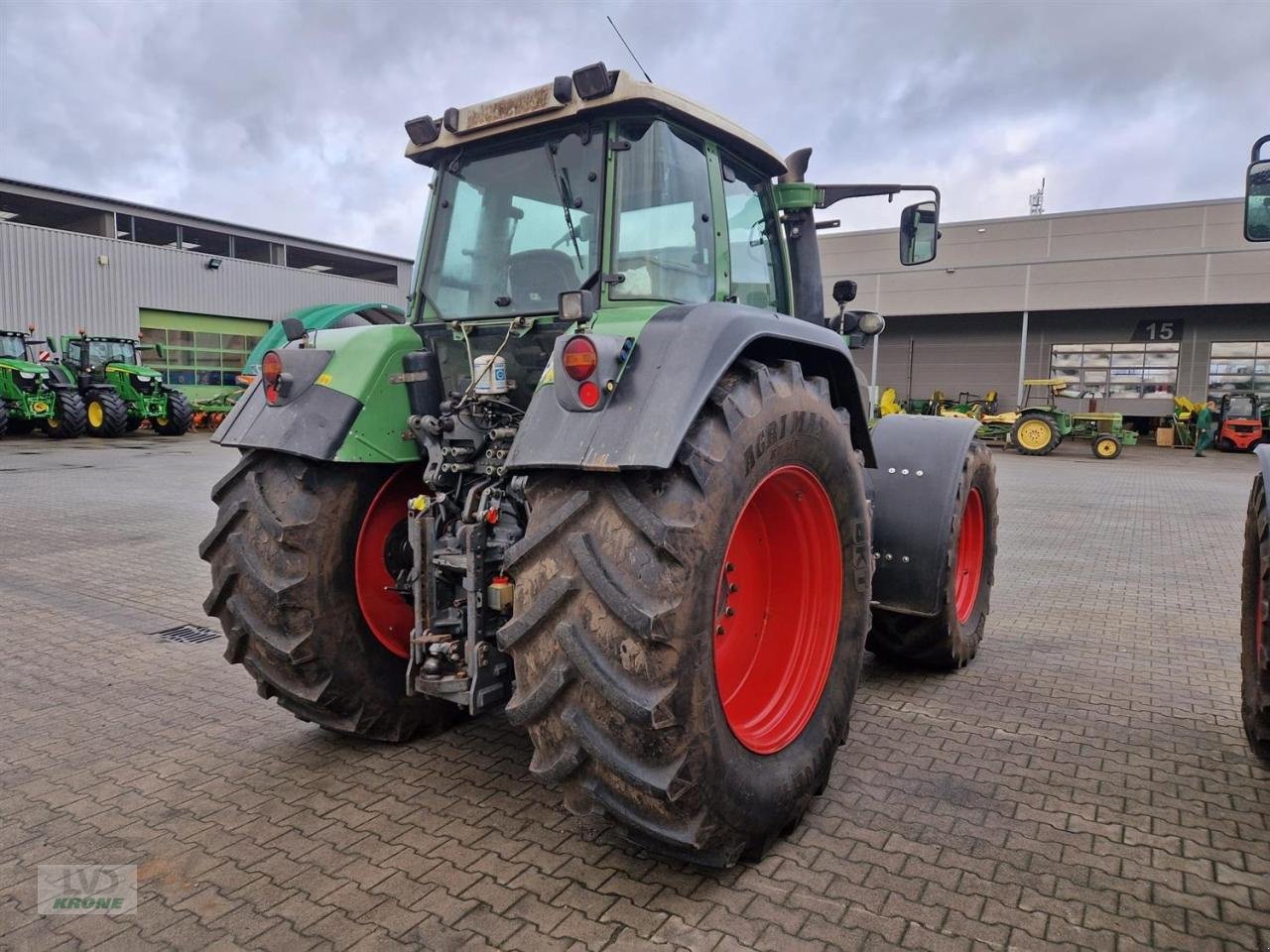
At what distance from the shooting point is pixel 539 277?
3.14 m

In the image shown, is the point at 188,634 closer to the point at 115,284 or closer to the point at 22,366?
the point at 22,366

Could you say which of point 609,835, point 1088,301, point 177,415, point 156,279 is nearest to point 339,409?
point 609,835

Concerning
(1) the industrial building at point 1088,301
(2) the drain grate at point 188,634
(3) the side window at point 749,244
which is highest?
(1) the industrial building at point 1088,301

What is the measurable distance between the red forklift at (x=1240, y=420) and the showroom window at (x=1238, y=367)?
12.1 ft

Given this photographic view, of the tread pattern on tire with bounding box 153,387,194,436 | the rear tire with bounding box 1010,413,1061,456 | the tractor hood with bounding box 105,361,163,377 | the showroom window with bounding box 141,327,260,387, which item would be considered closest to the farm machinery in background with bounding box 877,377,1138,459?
the rear tire with bounding box 1010,413,1061,456

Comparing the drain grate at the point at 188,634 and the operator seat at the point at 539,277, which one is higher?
the operator seat at the point at 539,277

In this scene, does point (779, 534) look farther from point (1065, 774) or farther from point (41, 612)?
point (41, 612)

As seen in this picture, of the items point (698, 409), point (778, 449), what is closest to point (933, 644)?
point (778, 449)

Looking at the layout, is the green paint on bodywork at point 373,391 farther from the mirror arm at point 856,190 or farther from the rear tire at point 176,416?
the rear tire at point 176,416

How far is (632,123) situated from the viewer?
298cm

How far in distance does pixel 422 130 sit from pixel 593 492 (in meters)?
2.03

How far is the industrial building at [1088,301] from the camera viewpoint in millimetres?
24172

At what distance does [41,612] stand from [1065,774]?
19.6ft

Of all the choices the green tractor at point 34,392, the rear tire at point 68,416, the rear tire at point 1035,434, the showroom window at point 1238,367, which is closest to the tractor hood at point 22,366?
the green tractor at point 34,392
